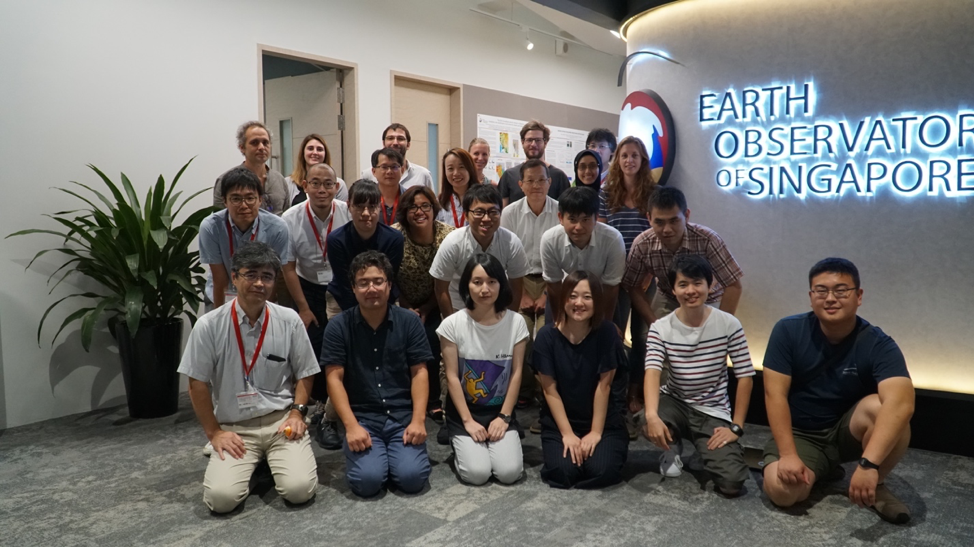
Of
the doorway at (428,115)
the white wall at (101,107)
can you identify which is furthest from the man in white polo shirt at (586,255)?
the doorway at (428,115)

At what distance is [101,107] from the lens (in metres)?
4.16

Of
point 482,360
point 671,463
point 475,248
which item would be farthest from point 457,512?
point 475,248

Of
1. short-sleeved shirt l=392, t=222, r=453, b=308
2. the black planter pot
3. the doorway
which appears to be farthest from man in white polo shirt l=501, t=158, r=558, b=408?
the doorway

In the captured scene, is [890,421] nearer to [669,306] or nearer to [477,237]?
[669,306]

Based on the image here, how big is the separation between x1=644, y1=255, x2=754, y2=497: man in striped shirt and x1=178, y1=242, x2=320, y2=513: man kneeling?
4.66 feet

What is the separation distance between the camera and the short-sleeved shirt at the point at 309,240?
3812 millimetres

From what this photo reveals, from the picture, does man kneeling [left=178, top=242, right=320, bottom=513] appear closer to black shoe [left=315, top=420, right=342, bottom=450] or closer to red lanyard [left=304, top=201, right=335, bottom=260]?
black shoe [left=315, top=420, right=342, bottom=450]

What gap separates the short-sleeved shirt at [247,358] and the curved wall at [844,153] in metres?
2.45

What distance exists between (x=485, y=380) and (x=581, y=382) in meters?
0.42

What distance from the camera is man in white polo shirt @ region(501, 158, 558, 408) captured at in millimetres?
3838

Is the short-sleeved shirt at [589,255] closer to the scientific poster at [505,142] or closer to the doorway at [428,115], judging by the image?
the doorway at [428,115]

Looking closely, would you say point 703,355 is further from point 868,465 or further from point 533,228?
point 533,228

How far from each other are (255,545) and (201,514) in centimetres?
39

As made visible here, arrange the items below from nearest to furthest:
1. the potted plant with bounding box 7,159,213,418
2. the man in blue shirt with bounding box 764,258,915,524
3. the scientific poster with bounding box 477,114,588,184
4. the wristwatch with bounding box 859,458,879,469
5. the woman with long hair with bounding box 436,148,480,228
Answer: the wristwatch with bounding box 859,458,879,469 → the man in blue shirt with bounding box 764,258,915,524 → the potted plant with bounding box 7,159,213,418 → the woman with long hair with bounding box 436,148,480,228 → the scientific poster with bounding box 477,114,588,184
